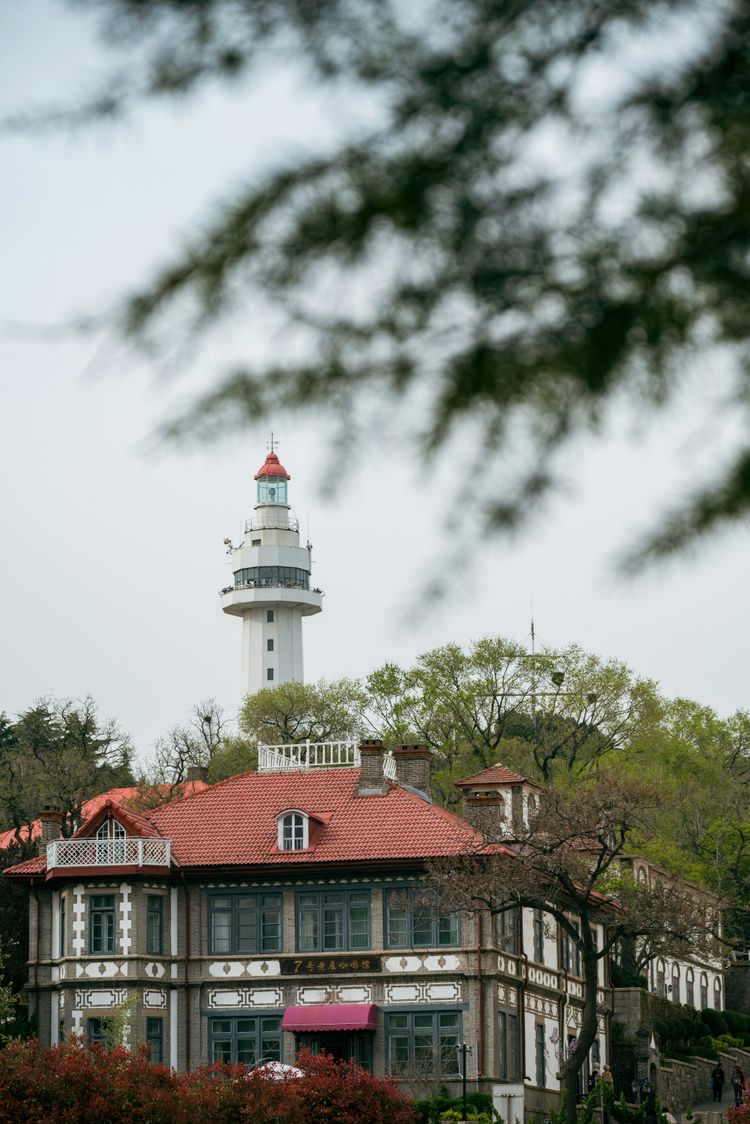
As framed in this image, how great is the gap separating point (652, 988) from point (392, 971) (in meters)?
18.5

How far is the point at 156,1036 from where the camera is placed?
4112 cm

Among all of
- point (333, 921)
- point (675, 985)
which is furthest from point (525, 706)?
point (333, 921)

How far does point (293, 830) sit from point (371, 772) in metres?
2.83

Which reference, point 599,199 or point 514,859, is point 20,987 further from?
point 599,199

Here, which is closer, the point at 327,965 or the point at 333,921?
the point at 327,965

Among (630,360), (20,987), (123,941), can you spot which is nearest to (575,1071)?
(123,941)

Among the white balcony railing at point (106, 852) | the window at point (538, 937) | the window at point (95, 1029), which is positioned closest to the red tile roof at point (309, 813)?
the white balcony railing at point (106, 852)

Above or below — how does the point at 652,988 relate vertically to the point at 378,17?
below

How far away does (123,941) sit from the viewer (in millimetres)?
41281

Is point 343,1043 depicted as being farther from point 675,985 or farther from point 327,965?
point 675,985

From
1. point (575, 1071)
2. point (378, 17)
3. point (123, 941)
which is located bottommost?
point (575, 1071)

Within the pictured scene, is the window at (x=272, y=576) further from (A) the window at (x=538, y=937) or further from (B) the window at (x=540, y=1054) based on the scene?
(B) the window at (x=540, y=1054)

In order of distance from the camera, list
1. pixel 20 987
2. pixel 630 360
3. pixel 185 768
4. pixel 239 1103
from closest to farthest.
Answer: pixel 630 360
pixel 239 1103
pixel 20 987
pixel 185 768

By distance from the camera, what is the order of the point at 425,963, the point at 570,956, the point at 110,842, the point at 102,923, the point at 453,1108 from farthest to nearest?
the point at 570,956 → the point at 110,842 → the point at 102,923 → the point at 425,963 → the point at 453,1108
